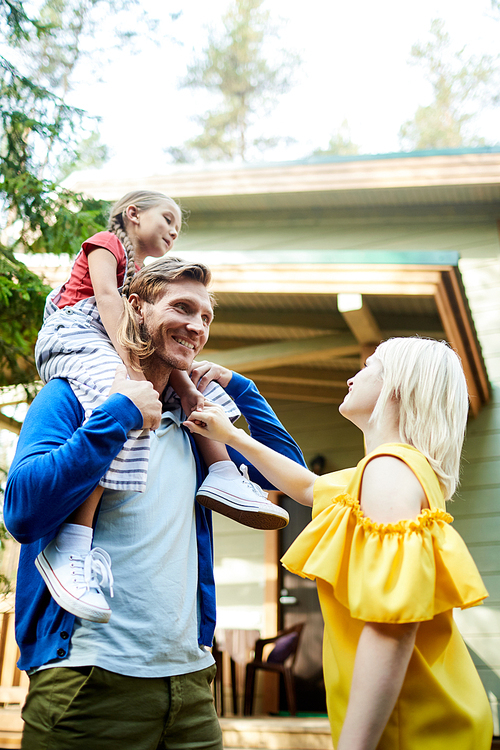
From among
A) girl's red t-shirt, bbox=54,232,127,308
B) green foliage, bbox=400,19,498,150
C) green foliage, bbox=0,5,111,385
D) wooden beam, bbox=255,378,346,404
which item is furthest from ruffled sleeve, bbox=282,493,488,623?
green foliage, bbox=400,19,498,150

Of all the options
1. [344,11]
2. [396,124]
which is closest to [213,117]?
[396,124]

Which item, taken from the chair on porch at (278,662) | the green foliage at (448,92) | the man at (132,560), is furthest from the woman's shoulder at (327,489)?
the green foliage at (448,92)

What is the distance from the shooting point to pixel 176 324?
179 centimetres

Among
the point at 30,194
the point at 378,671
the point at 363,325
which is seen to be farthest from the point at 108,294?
the point at 363,325

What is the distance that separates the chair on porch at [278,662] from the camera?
609cm

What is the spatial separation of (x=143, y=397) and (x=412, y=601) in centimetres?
75

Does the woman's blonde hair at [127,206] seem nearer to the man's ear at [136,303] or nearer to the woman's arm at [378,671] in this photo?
the man's ear at [136,303]

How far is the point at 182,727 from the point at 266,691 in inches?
226

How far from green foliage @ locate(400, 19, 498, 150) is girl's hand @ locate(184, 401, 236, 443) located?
65.5ft

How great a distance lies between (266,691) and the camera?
682cm

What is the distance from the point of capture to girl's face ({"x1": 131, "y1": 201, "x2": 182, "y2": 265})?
2.38 metres

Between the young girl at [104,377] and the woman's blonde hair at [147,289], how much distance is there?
28 millimetres

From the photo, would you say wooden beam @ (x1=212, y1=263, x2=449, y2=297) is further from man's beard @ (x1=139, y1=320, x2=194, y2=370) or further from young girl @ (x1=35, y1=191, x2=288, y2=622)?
man's beard @ (x1=139, y1=320, x2=194, y2=370)

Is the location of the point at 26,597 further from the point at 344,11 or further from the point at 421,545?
the point at 344,11
